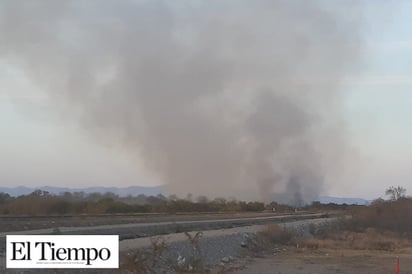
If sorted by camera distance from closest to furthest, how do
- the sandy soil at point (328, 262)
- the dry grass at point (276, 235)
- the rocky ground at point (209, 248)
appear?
the rocky ground at point (209, 248), the sandy soil at point (328, 262), the dry grass at point (276, 235)

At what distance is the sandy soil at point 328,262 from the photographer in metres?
32.9

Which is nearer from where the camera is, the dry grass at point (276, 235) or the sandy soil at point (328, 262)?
the sandy soil at point (328, 262)

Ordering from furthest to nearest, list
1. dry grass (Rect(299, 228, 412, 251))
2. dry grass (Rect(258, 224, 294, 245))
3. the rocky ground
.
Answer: dry grass (Rect(299, 228, 412, 251)) < dry grass (Rect(258, 224, 294, 245)) < the rocky ground

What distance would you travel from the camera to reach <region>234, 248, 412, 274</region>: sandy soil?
3294 centimetres

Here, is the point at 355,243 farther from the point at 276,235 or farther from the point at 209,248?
the point at 209,248

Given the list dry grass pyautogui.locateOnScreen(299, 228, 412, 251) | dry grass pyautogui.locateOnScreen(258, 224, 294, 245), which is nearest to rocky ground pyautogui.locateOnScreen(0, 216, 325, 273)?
dry grass pyautogui.locateOnScreen(258, 224, 294, 245)

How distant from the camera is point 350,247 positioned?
50.2 m

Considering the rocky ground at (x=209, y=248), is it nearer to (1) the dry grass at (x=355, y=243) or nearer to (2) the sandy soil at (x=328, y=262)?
(2) the sandy soil at (x=328, y=262)

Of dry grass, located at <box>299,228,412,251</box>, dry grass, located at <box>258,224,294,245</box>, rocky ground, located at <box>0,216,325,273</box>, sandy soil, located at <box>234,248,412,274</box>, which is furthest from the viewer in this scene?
dry grass, located at <box>299,228,412,251</box>

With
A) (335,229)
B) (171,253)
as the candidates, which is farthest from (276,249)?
(335,229)

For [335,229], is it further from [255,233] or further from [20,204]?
[20,204]

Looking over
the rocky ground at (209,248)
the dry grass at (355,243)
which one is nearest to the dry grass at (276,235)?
the dry grass at (355,243)

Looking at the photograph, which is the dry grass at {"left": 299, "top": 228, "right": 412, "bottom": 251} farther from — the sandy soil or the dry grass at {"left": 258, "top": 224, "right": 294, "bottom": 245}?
the sandy soil

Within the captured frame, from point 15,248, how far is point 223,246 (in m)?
25.2
